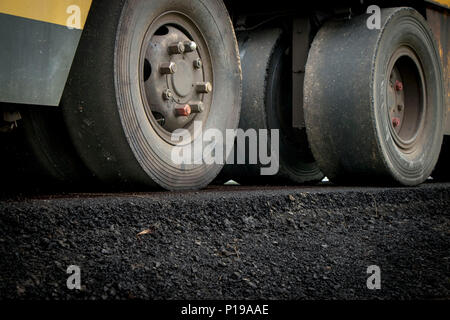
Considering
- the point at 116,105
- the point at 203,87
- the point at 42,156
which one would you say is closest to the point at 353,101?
the point at 203,87

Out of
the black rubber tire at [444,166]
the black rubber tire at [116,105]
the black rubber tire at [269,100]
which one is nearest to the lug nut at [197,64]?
the black rubber tire at [116,105]

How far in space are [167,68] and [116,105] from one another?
426 mm

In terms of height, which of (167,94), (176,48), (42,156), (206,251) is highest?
(176,48)

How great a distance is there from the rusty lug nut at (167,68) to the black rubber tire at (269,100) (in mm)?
Result: 1393

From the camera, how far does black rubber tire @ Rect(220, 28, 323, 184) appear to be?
4.30m

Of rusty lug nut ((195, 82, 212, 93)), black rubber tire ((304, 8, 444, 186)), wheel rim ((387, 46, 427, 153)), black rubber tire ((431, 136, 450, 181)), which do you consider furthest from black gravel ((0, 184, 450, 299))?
black rubber tire ((431, 136, 450, 181))

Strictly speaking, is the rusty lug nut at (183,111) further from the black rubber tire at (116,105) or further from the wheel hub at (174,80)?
the black rubber tire at (116,105)

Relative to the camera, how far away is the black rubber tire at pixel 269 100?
Answer: 4.30 m

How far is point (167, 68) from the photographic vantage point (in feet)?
9.70

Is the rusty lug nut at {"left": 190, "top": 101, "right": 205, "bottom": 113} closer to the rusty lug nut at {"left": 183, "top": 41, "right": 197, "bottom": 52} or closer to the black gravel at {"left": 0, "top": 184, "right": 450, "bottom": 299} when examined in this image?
the rusty lug nut at {"left": 183, "top": 41, "right": 197, "bottom": 52}

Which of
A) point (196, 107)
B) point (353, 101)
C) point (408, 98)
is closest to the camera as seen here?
point (196, 107)

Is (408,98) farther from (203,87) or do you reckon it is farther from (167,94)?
(167,94)

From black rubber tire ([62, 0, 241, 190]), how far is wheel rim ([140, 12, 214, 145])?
4.3 inches

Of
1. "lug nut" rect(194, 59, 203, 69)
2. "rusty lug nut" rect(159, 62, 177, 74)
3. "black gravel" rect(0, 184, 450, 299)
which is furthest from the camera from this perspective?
"lug nut" rect(194, 59, 203, 69)
